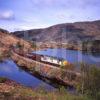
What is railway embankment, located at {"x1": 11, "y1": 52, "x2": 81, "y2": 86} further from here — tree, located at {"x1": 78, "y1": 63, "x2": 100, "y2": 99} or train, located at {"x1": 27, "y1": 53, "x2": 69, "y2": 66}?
tree, located at {"x1": 78, "y1": 63, "x2": 100, "y2": 99}

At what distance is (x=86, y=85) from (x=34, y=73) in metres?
27.5

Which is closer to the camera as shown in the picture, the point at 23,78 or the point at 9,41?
the point at 23,78

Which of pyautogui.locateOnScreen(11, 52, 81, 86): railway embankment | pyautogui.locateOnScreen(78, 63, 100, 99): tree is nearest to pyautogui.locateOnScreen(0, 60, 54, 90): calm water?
pyautogui.locateOnScreen(11, 52, 81, 86): railway embankment

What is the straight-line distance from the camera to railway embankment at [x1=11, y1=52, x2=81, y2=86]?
106ft

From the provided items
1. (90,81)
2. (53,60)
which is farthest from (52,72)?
(90,81)

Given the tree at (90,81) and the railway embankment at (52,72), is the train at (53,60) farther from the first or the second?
the tree at (90,81)

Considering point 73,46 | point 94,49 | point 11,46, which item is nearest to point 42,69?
point 11,46

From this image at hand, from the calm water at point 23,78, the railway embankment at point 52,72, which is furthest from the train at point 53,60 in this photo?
the calm water at point 23,78

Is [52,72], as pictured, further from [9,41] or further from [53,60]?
[9,41]

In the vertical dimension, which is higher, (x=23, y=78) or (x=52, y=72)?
(x=52, y=72)

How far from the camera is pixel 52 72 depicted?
38562 millimetres

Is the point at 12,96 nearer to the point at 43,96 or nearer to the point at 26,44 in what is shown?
the point at 43,96

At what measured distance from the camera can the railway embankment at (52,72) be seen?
32.3 meters

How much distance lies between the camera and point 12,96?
1459 cm
